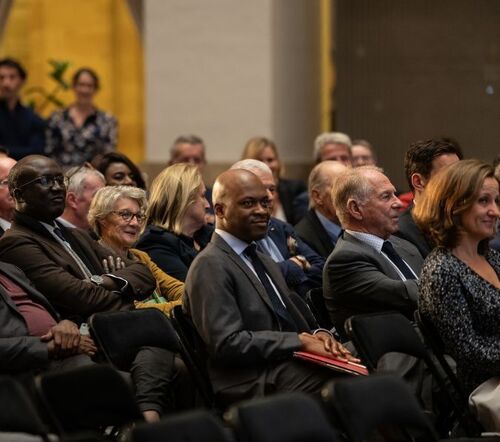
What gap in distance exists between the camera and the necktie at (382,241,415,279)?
7305mm

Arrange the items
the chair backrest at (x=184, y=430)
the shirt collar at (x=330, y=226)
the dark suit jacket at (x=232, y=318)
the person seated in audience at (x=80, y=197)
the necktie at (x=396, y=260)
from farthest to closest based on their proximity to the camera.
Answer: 1. the shirt collar at (x=330, y=226)
2. the person seated in audience at (x=80, y=197)
3. the necktie at (x=396, y=260)
4. the dark suit jacket at (x=232, y=318)
5. the chair backrest at (x=184, y=430)

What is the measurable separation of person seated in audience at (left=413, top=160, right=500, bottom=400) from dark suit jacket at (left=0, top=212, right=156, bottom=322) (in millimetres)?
1661

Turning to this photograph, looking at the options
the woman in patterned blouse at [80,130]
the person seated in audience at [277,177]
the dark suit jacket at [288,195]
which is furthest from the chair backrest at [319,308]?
the woman in patterned blouse at [80,130]

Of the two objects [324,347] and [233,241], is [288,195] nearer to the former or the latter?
[233,241]

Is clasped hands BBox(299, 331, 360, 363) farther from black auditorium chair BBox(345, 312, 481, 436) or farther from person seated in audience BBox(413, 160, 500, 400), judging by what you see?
person seated in audience BBox(413, 160, 500, 400)

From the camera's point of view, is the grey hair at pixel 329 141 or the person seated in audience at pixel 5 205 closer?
the person seated in audience at pixel 5 205

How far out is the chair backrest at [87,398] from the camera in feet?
16.6

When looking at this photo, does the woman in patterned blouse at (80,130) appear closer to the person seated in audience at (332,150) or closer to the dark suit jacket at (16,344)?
the person seated in audience at (332,150)

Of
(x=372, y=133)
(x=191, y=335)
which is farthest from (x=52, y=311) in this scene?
(x=372, y=133)

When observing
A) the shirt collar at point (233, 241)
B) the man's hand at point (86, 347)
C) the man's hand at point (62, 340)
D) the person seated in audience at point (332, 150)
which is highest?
the shirt collar at point (233, 241)

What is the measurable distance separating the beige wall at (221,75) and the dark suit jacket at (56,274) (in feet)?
17.9

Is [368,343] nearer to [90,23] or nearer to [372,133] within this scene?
[372,133]

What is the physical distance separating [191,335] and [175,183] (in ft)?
5.57

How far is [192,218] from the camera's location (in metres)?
8.17
